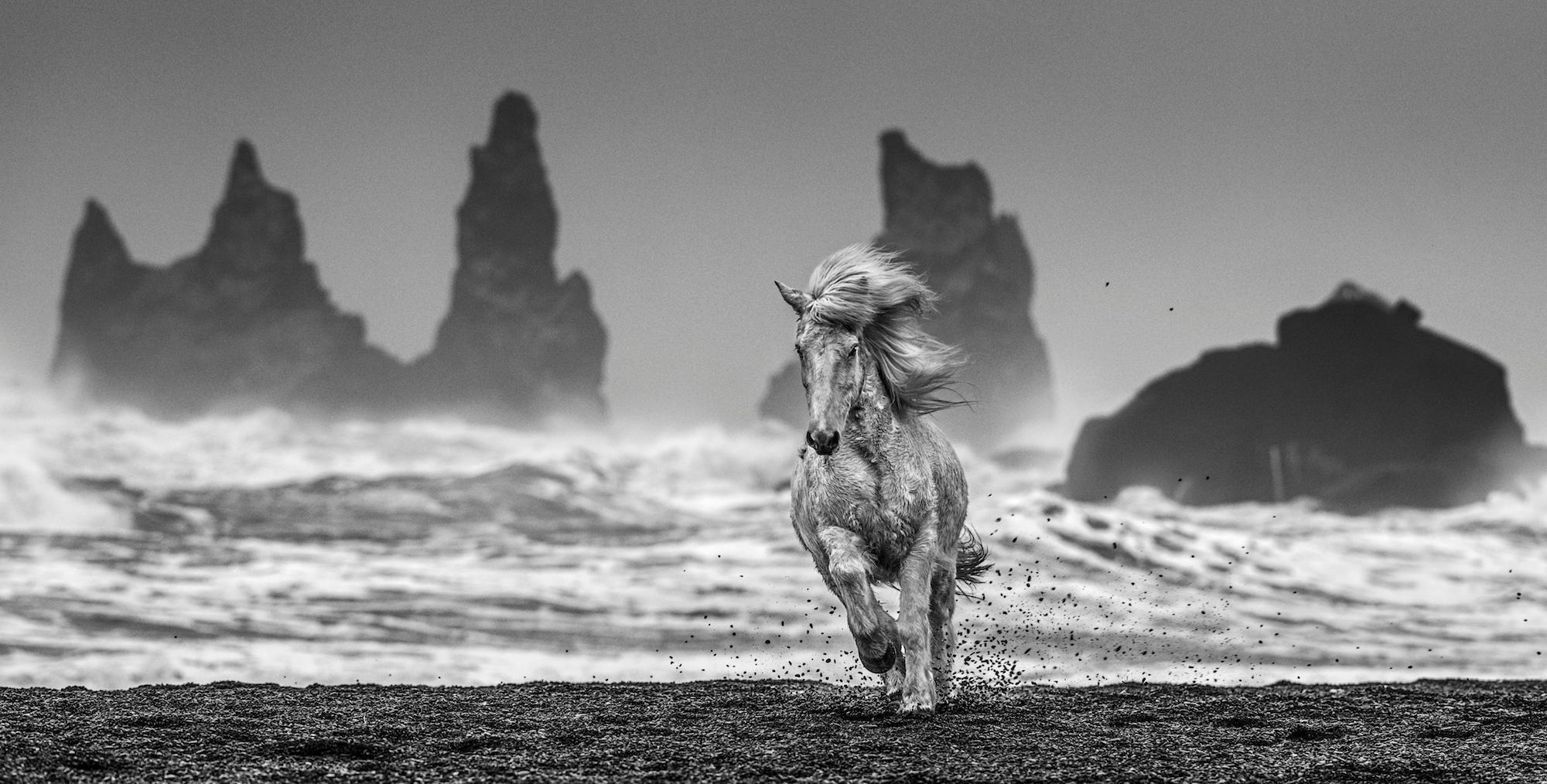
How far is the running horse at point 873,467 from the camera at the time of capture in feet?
24.3

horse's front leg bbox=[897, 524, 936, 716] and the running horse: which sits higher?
the running horse

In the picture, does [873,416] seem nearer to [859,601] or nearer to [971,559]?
[859,601]

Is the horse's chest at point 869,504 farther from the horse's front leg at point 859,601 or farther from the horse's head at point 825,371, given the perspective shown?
the horse's head at point 825,371

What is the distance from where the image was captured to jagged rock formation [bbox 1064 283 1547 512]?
123m

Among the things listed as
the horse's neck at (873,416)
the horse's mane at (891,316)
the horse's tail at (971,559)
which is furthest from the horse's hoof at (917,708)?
the horse's tail at (971,559)

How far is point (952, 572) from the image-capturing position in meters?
8.57

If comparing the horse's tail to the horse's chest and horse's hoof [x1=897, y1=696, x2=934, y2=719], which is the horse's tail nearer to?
the horse's chest

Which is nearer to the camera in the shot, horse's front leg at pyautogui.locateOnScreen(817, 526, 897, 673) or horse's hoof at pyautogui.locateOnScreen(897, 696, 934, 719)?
horse's front leg at pyautogui.locateOnScreen(817, 526, 897, 673)

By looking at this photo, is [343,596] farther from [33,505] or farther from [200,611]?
[33,505]

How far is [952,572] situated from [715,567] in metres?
38.1

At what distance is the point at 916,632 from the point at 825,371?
1.53 metres

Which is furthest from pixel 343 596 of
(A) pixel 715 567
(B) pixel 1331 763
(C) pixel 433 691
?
(B) pixel 1331 763

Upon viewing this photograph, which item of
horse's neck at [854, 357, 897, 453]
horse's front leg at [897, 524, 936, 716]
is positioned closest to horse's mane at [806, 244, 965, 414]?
horse's neck at [854, 357, 897, 453]

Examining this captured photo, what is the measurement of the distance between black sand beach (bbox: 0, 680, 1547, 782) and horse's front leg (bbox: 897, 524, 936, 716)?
19 centimetres
